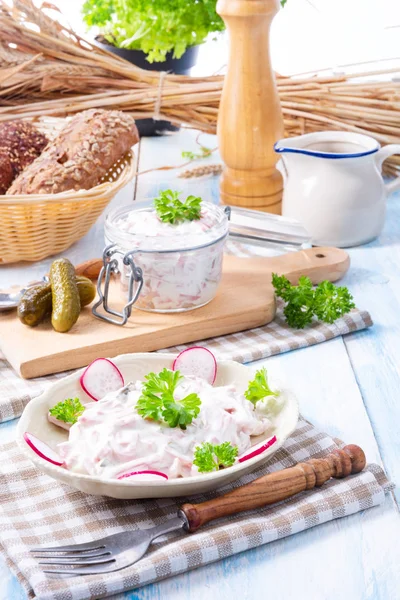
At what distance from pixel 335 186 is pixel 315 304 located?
528 millimetres

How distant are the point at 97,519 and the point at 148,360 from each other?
36 cm

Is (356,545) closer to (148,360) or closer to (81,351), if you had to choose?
(148,360)

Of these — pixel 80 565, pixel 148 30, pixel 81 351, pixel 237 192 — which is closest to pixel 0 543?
pixel 80 565

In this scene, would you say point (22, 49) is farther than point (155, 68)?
No

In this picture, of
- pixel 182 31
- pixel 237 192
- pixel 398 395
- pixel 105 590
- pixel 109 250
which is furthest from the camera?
pixel 182 31

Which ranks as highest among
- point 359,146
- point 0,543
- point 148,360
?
point 359,146

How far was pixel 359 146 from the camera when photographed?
2.54 metres

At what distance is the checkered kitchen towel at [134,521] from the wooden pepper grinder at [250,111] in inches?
53.1

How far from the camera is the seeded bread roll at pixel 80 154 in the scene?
238cm

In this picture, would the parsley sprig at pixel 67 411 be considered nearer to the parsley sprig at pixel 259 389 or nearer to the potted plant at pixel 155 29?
the parsley sprig at pixel 259 389

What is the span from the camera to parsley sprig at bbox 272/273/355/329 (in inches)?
80.4

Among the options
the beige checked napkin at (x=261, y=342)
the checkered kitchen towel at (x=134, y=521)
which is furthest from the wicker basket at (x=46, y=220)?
the checkered kitchen towel at (x=134, y=521)

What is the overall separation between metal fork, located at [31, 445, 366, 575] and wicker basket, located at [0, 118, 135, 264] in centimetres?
109

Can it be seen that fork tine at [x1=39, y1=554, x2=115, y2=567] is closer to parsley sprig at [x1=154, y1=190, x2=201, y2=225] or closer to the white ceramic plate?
the white ceramic plate
